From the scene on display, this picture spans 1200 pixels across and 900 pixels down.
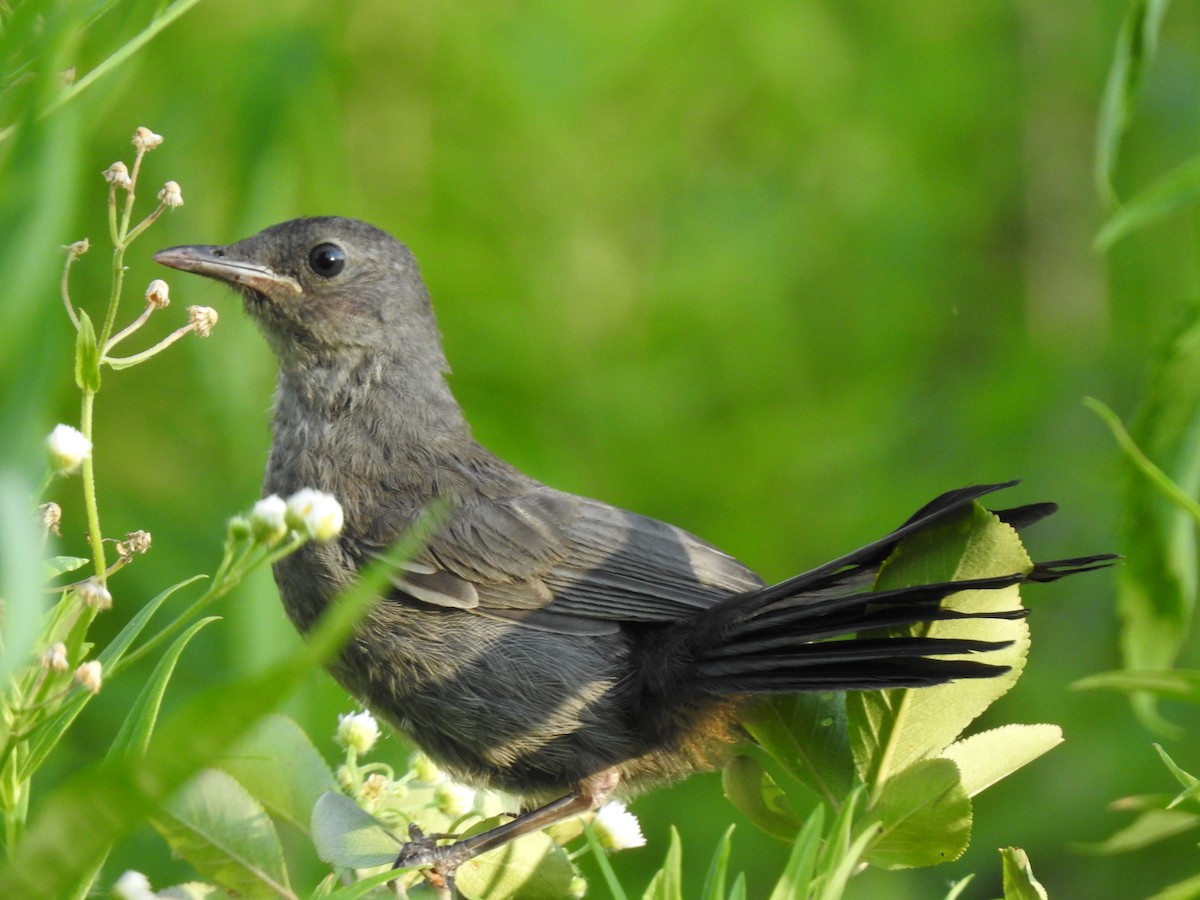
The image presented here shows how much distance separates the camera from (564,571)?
322 centimetres

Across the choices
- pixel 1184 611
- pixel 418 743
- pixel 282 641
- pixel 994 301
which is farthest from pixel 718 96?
pixel 1184 611

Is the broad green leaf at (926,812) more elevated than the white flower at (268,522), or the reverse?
the white flower at (268,522)

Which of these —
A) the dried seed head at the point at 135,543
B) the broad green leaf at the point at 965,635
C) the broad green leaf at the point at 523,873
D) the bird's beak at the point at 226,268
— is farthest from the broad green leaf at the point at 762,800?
the bird's beak at the point at 226,268

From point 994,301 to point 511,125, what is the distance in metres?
2.17

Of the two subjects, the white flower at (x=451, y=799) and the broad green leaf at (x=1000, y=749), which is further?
the white flower at (x=451, y=799)

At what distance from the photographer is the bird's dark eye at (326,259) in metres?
3.48

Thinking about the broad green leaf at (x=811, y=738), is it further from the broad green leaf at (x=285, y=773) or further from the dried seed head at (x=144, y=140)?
the dried seed head at (x=144, y=140)

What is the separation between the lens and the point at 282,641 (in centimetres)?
359

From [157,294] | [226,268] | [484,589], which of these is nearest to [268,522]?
[157,294]

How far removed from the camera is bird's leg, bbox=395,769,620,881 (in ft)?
7.42

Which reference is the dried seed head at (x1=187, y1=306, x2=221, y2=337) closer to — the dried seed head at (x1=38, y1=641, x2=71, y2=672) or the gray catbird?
the dried seed head at (x1=38, y1=641, x2=71, y2=672)

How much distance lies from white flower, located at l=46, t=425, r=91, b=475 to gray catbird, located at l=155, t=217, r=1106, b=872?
1.34 m

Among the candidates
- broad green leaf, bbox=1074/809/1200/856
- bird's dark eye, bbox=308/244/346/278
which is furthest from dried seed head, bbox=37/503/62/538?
bird's dark eye, bbox=308/244/346/278

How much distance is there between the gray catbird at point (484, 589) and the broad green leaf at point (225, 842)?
0.88 meters
